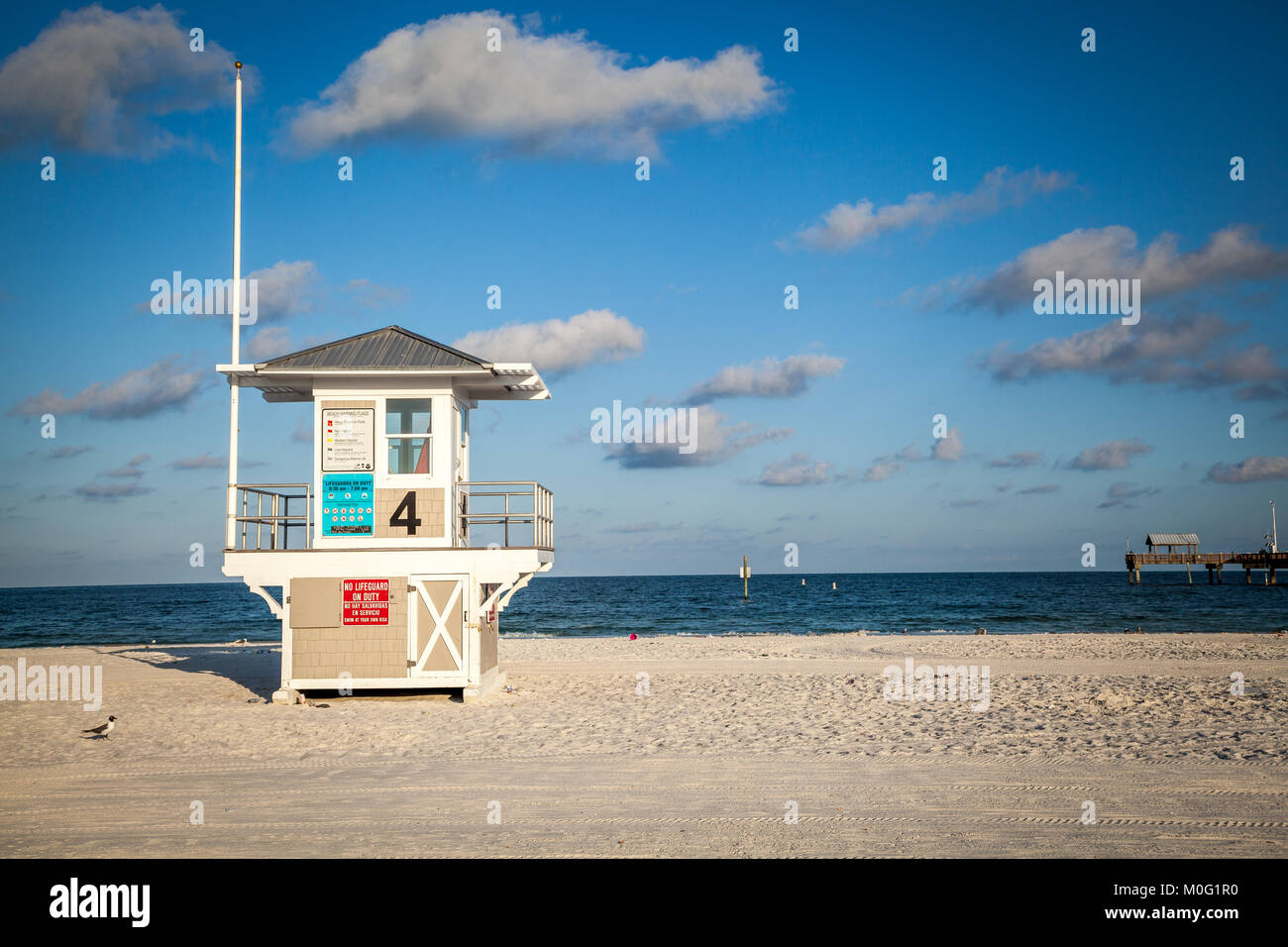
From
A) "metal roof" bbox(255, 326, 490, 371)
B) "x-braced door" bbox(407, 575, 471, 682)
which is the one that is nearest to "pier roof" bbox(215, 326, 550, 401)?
"metal roof" bbox(255, 326, 490, 371)

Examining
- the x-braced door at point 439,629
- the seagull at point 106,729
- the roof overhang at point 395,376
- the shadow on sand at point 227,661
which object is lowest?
the shadow on sand at point 227,661

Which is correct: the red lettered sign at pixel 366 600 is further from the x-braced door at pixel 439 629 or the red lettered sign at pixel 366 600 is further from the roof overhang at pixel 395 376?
the roof overhang at pixel 395 376

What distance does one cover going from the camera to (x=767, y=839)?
7219mm

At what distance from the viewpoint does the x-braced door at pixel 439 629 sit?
15492 millimetres

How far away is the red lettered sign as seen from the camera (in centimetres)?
1535

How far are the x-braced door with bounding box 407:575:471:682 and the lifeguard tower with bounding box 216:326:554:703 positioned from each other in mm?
17

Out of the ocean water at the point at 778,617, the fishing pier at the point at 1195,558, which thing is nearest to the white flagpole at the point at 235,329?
the ocean water at the point at 778,617

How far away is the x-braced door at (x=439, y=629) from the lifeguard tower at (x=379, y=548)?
17mm

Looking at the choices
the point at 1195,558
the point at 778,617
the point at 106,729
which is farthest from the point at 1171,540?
the point at 106,729

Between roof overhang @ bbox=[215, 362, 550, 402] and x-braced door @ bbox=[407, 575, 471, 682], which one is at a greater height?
roof overhang @ bbox=[215, 362, 550, 402]

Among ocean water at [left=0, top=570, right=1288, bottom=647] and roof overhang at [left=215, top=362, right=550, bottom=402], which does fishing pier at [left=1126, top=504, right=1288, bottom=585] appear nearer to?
ocean water at [left=0, top=570, right=1288, bottom=647]
